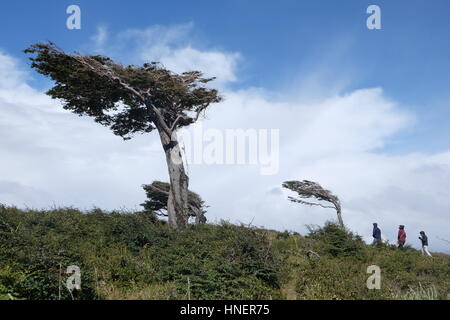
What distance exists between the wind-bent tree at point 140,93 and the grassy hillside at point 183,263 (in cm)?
537

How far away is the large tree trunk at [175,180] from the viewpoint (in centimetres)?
2164

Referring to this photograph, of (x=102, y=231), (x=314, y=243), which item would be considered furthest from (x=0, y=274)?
(x=314, y=243)

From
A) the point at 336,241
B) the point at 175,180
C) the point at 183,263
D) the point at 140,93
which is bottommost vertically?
the point at 183,263

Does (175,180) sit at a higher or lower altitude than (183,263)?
higher

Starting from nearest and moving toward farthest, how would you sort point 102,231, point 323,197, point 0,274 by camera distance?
point 0,274
point 102,231
point 323,197

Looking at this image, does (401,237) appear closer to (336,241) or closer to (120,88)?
(336,241)

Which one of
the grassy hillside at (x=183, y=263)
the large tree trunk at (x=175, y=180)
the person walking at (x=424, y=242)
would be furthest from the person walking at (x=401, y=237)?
the large tree trunk at (x=175, y=180)

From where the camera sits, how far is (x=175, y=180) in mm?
22078

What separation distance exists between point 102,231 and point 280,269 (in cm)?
724

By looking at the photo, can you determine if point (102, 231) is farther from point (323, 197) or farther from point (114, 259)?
point (323, 197)

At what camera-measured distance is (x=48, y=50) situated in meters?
20.4

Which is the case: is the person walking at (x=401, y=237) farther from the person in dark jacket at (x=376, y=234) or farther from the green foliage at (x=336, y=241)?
the green foliage at (x=336, y=241)

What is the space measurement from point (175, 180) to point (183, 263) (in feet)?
35.2

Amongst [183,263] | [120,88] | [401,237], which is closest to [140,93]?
[120,88]
